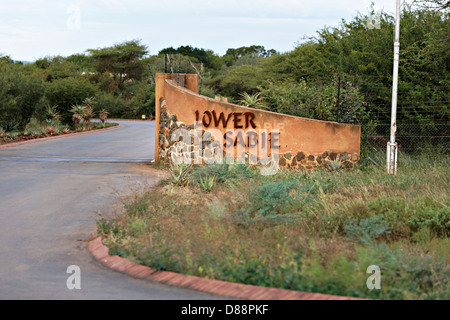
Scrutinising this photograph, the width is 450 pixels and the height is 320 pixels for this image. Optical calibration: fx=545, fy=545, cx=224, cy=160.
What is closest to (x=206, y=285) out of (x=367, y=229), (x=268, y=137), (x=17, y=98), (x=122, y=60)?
(x=367, y=229)

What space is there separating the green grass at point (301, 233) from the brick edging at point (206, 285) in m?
0.14

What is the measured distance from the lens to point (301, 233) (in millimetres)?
8547

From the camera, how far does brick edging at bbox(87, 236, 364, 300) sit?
6.09m

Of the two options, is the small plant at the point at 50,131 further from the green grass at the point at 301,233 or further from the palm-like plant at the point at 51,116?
the green grass at the point at 301,233

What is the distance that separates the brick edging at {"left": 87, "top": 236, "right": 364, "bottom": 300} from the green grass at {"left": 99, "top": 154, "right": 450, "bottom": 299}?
0.14m

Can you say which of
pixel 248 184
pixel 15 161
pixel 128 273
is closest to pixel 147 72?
pixel 15 161

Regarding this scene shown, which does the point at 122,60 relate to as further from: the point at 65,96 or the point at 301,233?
the point at 301,233

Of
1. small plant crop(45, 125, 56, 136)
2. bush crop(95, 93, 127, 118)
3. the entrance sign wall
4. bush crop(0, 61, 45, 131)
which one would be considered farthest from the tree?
the entrance sign wall

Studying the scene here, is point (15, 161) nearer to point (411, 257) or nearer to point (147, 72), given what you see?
point (411, 257)

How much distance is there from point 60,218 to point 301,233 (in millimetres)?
4822

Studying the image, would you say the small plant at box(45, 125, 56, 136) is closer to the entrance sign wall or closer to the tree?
the entrance sign wall

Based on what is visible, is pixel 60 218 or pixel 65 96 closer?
pixel 60 218

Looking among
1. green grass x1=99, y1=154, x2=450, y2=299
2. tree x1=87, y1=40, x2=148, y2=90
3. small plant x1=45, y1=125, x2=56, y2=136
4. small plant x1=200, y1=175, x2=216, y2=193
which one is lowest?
green grass x1=99, y1=154, x2=450, y2=299
